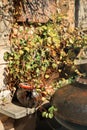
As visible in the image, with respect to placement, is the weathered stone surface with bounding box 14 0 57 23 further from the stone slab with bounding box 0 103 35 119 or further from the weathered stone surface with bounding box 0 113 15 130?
the weathered stone surface with bounding box 0 113 15 130

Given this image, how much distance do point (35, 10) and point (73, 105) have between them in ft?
5.18

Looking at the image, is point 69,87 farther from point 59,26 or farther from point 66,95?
point 59,26

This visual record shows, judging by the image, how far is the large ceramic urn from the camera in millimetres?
2875

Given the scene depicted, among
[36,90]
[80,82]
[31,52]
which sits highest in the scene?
[31,52]

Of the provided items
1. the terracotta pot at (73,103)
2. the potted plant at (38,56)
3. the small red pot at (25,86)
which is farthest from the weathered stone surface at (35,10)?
the terracotta pot at (73,103)

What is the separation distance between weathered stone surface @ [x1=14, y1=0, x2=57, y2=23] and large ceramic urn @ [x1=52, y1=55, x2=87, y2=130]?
46.0 inches

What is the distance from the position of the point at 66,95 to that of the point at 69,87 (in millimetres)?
167

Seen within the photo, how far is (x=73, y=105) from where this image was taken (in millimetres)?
2936

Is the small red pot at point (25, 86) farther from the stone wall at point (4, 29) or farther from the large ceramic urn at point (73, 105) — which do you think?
the large ceramic urn at point (73, 105)

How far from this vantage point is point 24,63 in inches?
146

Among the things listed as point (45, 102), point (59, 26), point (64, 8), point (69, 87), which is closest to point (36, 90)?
point (45, 102)

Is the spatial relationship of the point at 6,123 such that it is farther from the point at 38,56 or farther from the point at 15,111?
the point at 38,56

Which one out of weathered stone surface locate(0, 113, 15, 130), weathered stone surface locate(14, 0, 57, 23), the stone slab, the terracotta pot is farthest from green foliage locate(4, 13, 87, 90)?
the terracotta pot

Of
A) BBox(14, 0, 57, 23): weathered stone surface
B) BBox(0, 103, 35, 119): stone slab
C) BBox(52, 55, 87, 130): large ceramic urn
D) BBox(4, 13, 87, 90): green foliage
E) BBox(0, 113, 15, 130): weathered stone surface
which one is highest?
BBox(14, 0, 57, 23): weathered stone surface
